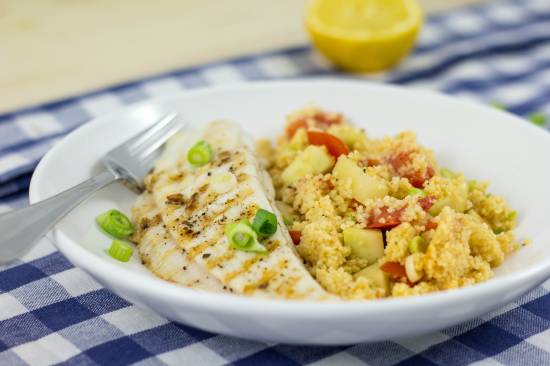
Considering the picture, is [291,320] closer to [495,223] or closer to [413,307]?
[413,307]

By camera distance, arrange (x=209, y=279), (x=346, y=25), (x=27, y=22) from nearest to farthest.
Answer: (x=209, y=279)
(x=346, y=25)
(x=27, y=22)

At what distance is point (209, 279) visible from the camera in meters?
2.49

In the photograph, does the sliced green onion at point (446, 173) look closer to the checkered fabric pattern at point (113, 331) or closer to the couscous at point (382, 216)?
the couscous at point (382, 216)

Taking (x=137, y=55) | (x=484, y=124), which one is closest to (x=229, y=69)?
(x=137, y=55)

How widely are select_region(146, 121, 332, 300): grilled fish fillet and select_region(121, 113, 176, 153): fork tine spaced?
4.0 inches

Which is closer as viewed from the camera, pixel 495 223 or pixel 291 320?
pixel 291 320

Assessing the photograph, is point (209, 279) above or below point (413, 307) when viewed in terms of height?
below

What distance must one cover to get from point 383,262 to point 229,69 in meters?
2.66

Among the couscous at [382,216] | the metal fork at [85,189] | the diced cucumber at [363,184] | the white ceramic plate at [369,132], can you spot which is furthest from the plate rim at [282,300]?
the diced cucumber at [363,184]

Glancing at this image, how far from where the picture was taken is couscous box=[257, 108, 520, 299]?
242 cm

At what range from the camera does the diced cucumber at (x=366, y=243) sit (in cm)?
257

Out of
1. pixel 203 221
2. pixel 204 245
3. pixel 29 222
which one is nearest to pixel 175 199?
pixel 203 221

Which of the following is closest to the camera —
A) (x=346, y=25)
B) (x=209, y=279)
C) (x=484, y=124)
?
(x=209, y=279)

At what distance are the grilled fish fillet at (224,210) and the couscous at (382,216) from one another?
114 millimetres
